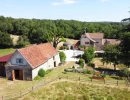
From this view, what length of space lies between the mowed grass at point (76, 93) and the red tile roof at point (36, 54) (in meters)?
7.20

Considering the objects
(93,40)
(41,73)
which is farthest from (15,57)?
(93,40)

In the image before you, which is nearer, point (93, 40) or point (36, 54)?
point (36, 54)

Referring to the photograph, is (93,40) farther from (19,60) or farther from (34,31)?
(19,60)

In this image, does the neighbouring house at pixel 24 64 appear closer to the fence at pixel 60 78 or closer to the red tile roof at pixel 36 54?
the red tile roof at pixel 36 54

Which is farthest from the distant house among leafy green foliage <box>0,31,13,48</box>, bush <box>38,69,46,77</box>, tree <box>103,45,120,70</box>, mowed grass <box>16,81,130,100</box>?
mowed grass <box>16,81,130,100</box>

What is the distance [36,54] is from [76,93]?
14.6 meters

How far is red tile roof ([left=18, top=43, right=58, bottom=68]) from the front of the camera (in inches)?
1519

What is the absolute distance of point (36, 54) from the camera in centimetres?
4212

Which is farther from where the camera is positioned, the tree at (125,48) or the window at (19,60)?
the tree at (125,48)

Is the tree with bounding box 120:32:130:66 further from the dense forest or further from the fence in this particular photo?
the dense forest

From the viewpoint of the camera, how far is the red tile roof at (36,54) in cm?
3859

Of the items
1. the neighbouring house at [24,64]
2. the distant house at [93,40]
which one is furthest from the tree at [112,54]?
the distant house at [93,40]

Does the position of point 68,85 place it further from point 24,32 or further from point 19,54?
point 24,32

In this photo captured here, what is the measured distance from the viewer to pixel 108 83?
35250 mm
